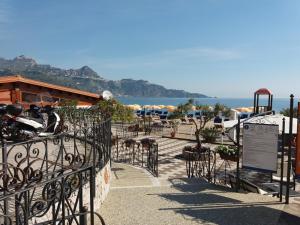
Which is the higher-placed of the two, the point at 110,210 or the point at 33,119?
the point at 33,119

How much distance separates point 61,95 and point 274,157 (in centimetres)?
1934

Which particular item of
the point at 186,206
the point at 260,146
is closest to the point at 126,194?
the point at 186,206

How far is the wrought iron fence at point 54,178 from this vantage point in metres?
3.33

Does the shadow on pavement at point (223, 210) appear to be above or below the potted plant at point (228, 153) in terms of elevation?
below

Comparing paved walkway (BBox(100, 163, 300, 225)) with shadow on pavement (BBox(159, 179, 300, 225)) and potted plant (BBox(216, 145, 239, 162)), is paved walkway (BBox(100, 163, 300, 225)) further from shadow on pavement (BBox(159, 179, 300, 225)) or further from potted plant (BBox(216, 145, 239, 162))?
potted plant (BBox(216, 145, 239, 162))

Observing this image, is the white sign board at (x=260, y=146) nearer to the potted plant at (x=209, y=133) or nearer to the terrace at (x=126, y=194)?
the terrace at (x=126, y=194)

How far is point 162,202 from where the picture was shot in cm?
723

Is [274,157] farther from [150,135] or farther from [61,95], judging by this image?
[61,95]

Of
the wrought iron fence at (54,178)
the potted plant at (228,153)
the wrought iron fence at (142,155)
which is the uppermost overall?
the wrought iron fence at (54,178)

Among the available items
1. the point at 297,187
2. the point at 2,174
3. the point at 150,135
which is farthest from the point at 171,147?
the point at 2,174

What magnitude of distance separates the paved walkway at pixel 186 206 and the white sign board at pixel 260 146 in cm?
80

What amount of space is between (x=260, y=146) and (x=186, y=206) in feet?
7.35

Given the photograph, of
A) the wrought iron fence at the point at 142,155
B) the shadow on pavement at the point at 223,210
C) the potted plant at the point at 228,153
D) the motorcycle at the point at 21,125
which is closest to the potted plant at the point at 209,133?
the wrought iron fence at the point at 142,155

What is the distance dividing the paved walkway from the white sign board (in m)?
0.80
